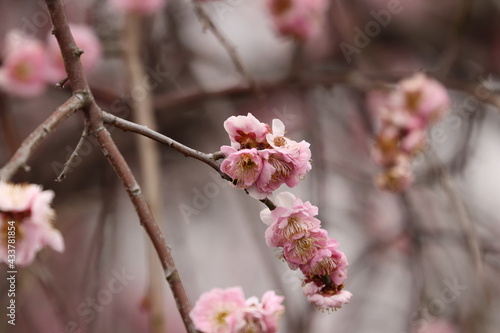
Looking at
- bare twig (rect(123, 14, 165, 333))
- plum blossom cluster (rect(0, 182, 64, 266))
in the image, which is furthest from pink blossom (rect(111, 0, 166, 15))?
plum blossom cluster (rect(0, 182, 64, 266))

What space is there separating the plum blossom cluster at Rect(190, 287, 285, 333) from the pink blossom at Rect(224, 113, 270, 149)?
187mm

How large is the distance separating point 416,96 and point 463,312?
0.87m

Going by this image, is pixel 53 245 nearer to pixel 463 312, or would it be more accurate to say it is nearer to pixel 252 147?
pixel 252 147

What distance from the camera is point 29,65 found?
1.66 metres

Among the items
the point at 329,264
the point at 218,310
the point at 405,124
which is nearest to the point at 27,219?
the point at 218,310

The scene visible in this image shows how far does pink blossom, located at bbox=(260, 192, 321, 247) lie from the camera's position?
0.70 meters

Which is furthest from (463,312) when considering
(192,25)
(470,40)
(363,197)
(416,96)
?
(192,25)

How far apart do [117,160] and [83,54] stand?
1.17 m

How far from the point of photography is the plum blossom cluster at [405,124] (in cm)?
142

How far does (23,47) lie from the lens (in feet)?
5.41

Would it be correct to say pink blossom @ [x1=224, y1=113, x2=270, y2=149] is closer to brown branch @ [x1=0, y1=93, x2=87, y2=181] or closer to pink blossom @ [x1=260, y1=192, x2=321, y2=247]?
pink blossom @ [x1=260, y1=192, x2=321, y2=247]

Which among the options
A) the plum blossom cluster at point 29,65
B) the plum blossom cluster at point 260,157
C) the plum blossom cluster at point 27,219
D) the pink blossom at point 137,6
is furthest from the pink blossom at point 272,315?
the pink blossom at point 137,6

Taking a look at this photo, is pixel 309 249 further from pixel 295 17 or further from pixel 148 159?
pixel 295 17

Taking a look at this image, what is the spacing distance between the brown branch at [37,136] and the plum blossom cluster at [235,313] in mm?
263
